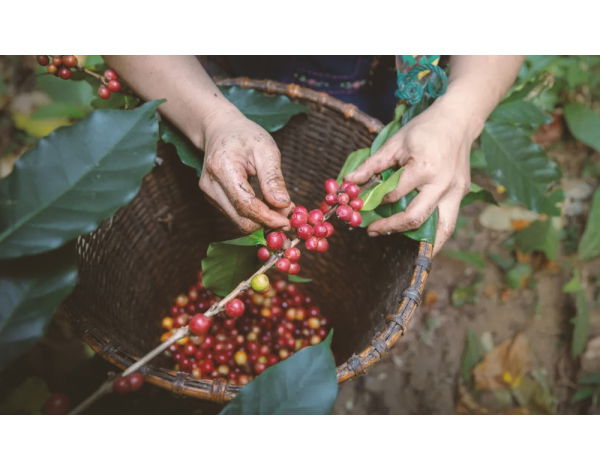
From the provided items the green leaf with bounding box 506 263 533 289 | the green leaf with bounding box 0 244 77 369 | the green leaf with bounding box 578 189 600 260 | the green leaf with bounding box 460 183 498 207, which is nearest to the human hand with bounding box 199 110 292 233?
the green leaf with bounding box 0 244 77 369

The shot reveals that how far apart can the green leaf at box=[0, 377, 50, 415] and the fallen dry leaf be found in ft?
3.74

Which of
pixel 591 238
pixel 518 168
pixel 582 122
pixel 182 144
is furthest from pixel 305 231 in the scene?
pixel 582 122

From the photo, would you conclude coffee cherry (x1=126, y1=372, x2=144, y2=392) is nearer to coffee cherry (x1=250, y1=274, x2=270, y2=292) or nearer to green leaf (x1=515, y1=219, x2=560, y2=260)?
coffee cherry (x1=250, y1=274, x2=270, y2=292)

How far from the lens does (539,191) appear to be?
1111 millimetres

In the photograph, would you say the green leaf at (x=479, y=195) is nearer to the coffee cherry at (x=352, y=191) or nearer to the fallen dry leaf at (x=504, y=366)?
the coffee cherry at (x=352, y=191)

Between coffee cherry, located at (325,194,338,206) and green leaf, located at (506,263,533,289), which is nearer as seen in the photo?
coffee cherry, located at (325,194,338,206)

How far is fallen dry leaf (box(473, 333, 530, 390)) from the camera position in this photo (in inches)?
52.7

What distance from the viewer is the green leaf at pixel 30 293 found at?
38 cm

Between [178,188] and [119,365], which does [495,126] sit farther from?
[119,365]

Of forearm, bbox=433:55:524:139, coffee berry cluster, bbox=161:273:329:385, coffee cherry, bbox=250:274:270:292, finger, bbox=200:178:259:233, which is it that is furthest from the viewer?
coffee berry cluster, bbox=161:273:329:385

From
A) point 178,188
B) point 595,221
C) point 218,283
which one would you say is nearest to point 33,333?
point 218,283

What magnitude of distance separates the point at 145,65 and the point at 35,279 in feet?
1.80

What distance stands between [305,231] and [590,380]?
1.13 metres

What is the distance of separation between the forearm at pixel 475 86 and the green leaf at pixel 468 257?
64cm
